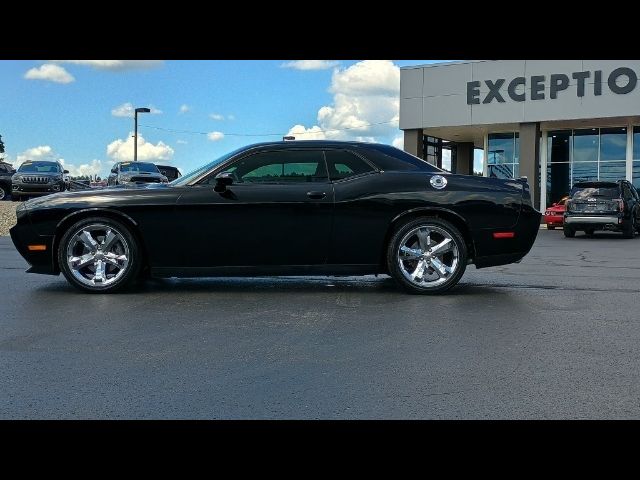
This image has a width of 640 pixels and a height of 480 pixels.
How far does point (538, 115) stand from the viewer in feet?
94.4

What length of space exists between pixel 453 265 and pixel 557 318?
1381mm

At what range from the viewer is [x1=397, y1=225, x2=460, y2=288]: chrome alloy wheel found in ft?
23.0

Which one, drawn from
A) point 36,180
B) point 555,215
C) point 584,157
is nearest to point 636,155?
point 584,157

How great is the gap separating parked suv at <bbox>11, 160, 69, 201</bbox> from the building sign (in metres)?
17.9

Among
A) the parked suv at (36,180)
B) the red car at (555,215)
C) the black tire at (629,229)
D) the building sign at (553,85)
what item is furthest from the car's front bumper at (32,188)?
the black tire at (629,229)

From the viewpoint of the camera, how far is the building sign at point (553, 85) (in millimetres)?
26922

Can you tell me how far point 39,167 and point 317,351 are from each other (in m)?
27.4

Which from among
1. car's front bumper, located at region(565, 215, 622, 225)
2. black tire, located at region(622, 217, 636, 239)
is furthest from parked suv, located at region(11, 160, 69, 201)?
black tire, located at region(622, 217, 636, 239)

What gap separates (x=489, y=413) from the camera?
345 cm

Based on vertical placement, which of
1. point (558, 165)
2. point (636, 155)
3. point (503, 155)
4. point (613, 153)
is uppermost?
point (503, 155)

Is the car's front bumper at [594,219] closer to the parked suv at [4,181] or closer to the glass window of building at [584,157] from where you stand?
the glass window of building at [584,157]

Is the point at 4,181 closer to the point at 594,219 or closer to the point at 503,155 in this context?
the point at 503,155

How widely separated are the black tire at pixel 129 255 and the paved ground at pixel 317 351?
0.18 m
